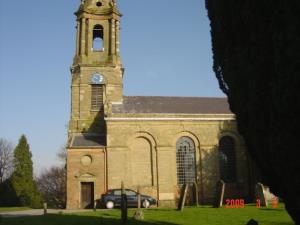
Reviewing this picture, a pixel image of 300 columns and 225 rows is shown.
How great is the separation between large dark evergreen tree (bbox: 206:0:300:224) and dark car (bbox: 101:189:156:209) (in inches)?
767

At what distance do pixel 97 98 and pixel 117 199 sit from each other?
12.0 m

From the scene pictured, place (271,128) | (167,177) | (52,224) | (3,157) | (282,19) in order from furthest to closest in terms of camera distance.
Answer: (3,157) < (167,177) < (52,224) < (271,128) < (282,19)

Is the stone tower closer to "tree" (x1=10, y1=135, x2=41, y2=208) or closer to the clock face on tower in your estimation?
the clock face on tower

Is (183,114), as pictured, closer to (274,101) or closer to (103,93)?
(103,93)

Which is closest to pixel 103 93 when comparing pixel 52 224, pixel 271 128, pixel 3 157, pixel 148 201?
pixel 148 201

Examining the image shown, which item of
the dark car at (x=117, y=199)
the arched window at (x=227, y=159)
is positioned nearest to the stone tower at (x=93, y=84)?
the dark car at (x=117, y=199)

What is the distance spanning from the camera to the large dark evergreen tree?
6.77m

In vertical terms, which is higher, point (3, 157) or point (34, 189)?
point (3, 157)

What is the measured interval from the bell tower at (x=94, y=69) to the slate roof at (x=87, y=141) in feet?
4.69

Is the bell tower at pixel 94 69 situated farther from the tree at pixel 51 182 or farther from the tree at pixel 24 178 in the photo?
the tree at pixel 51 182

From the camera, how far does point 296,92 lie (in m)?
6.52

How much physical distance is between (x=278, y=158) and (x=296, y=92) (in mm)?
1510

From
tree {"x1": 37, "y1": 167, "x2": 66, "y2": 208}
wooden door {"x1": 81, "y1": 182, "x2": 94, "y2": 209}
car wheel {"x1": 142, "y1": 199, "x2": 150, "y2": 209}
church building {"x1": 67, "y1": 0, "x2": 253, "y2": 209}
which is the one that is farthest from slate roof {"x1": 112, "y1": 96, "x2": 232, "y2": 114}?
tree {"x1": 37, "y1": 167, "x2": 66, "y2": 208}

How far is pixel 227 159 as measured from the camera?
34.6m
